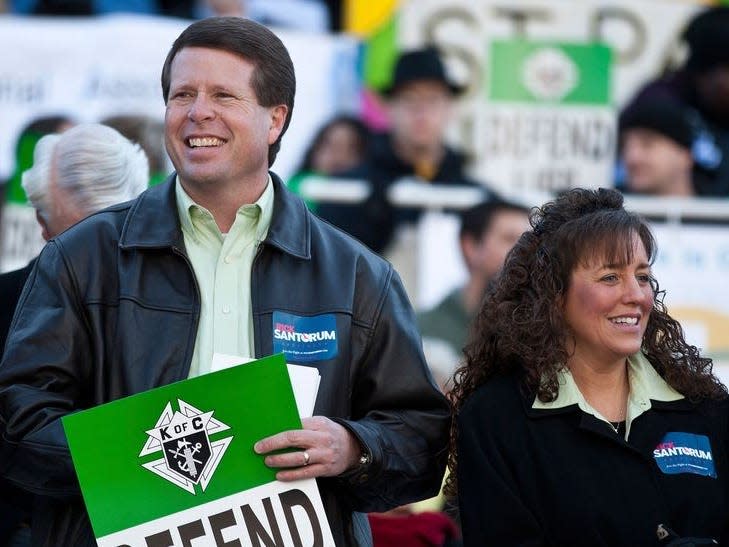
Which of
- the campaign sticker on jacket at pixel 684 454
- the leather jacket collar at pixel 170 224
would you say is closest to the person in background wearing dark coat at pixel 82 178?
the leather jacket collar at pixel 170 224

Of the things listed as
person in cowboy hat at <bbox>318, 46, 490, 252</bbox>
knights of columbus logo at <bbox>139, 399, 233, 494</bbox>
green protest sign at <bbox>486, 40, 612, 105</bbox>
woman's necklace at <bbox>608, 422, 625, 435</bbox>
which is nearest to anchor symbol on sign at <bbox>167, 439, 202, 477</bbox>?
knights of columbus logo at <bbox>139, 399, 233, 494</bbox>

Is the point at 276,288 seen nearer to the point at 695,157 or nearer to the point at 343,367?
the point at 343,367

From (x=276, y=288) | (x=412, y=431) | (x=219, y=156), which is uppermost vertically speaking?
(x=219, y=156)

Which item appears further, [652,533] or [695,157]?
[695,157]

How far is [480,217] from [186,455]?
4.74m

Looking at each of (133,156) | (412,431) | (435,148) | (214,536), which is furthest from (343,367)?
(435,148)

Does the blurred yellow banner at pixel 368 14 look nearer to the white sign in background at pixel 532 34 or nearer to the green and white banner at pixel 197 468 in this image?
the white sign in background at pixel 532 34

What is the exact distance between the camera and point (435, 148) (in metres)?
9.42

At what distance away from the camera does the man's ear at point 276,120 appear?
4.59 meters

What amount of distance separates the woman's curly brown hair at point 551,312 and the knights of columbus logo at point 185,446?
2.67 feet

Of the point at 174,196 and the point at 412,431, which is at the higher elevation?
the point at 174,196

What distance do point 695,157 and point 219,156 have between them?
232 inches

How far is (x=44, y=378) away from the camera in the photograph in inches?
169

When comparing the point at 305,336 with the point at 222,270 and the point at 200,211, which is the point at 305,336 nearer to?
the point at 222,270
